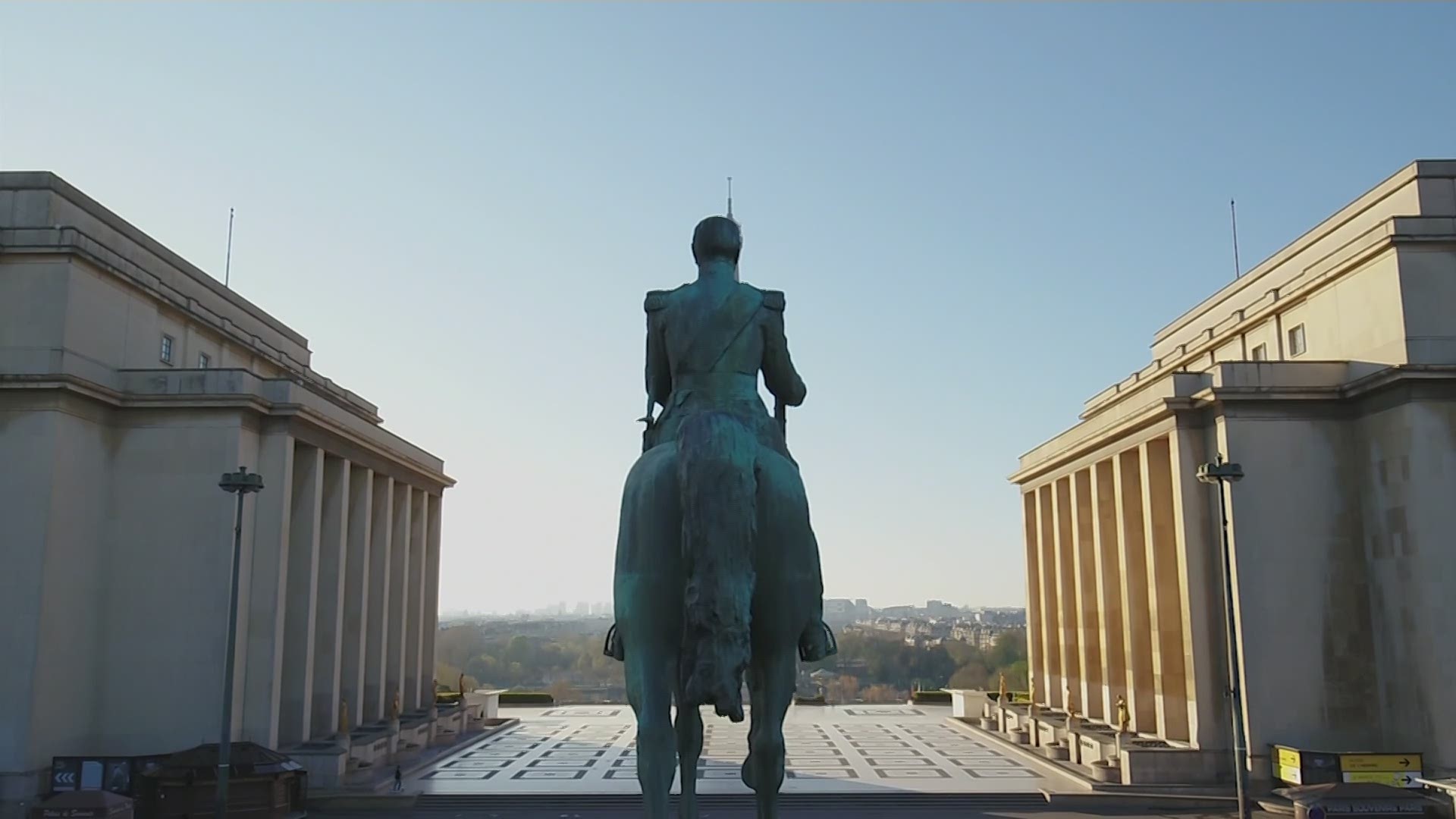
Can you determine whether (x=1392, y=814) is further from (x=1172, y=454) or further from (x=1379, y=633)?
(x=1172, y=454)

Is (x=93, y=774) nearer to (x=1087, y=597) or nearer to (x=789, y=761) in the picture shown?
(x=789, y=761)

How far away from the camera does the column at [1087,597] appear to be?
1789 inches

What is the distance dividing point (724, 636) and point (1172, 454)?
33312 millimetres

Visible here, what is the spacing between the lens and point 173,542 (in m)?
35.0

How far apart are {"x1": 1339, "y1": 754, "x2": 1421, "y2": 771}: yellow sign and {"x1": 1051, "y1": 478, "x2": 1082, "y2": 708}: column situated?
1639 cm

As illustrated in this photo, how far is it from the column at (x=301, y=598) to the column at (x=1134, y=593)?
2781cm

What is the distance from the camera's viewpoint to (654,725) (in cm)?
809

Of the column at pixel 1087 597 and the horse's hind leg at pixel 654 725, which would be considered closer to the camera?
the horse's hind leg at pixel 654 725

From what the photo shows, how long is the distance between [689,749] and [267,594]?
30.4 meters

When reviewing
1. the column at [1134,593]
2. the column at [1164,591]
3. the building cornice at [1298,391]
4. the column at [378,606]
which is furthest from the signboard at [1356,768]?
the column at [378,606]

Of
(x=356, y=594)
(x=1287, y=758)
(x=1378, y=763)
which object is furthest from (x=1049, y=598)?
(x=356, y=594)

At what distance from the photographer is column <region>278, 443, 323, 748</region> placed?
37.1 metres

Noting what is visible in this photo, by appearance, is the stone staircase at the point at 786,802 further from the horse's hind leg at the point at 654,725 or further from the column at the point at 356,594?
the horse's hind leg at the point at 654,725

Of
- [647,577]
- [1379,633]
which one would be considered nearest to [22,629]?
[647,577]
